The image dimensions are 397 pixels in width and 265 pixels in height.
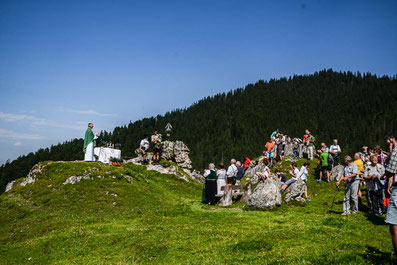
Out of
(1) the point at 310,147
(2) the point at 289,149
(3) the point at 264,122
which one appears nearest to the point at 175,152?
(2) the point at 289,149

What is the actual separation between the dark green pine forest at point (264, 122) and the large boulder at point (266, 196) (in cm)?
10330

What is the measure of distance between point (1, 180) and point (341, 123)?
158 metres

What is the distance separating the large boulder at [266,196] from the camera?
14.4 metres

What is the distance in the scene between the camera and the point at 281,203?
49.5ft

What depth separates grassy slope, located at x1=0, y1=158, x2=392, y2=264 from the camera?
24.4ft

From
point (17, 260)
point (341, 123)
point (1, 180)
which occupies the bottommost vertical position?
point (1, 180)

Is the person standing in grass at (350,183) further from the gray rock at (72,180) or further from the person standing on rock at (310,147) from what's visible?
the person standing on rock at (310,147)

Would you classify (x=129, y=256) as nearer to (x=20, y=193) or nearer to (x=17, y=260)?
(x=17, y=260)

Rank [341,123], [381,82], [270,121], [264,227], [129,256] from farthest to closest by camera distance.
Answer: [381,82] < [270,121] < [341,123] < [264,227] < [129,256]

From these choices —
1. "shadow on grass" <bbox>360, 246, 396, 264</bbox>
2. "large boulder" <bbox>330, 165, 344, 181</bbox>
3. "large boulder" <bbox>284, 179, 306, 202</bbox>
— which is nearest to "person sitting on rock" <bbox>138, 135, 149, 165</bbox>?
"large boulder" <bbox>284, 179, 306, 202</bbox>

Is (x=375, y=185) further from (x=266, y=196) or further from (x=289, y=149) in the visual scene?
(x=289, y=149)

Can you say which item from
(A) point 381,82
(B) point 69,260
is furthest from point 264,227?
(A) point 381,82

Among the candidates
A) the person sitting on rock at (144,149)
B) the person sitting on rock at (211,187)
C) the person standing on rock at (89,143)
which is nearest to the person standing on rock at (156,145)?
the person sitting on rock at (144,149)

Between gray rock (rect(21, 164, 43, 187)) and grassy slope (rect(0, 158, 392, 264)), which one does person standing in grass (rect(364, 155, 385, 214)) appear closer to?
grassy slope (rect(0, 158, 392, 264))
